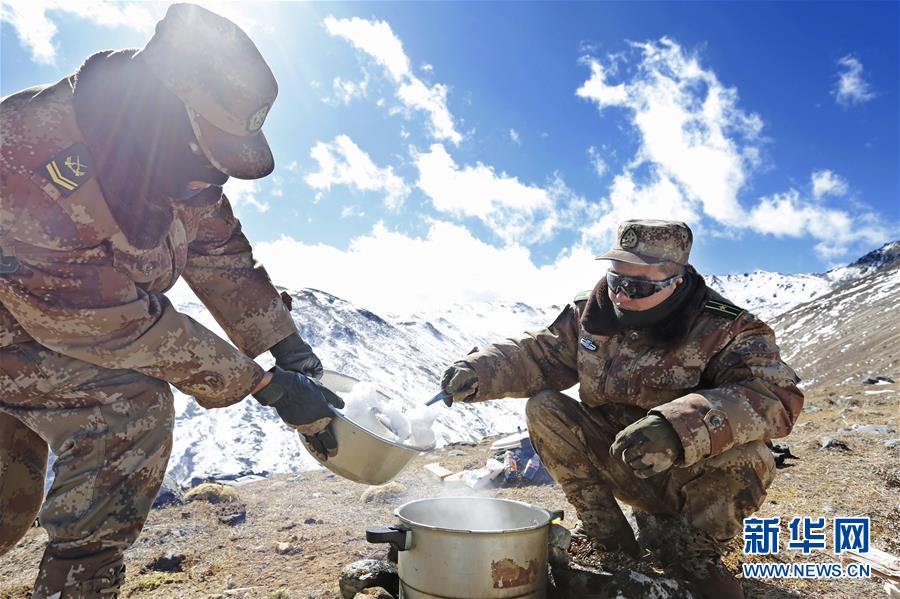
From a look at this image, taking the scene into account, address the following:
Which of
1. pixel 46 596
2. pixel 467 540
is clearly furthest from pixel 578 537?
pixel 46 596

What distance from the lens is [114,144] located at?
2.26 m

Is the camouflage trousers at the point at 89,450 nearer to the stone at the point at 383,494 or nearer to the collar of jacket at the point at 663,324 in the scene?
the collar of jacket at the point at 663,324

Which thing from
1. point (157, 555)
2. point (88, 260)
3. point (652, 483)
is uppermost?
point (88, 260)

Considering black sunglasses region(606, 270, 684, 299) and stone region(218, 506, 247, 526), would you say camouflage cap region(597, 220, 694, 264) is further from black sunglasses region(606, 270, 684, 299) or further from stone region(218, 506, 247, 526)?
stone region(218, 506, 247, 526)

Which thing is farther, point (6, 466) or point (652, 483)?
point (652, 483)

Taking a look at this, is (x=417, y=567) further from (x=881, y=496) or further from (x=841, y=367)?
(x=841, y=367)

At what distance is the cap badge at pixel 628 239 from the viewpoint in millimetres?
3039

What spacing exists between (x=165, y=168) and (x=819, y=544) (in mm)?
4043

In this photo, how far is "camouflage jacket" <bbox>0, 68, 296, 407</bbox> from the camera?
2.10 m

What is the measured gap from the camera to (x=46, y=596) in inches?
79.7

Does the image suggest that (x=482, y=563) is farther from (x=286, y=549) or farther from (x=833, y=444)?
(x=833, y=444)

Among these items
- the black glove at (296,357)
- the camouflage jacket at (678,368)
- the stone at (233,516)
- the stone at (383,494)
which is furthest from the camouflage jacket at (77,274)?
the stone at (383,494)

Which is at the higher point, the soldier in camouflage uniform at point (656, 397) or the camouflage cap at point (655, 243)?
the camouflage cap at point (655, 243)

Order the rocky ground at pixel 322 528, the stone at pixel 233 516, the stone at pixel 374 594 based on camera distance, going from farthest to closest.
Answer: the stone at pixel 233 516 → the rocky ground at pixel 322 528 → the stone at pixel 374 594
